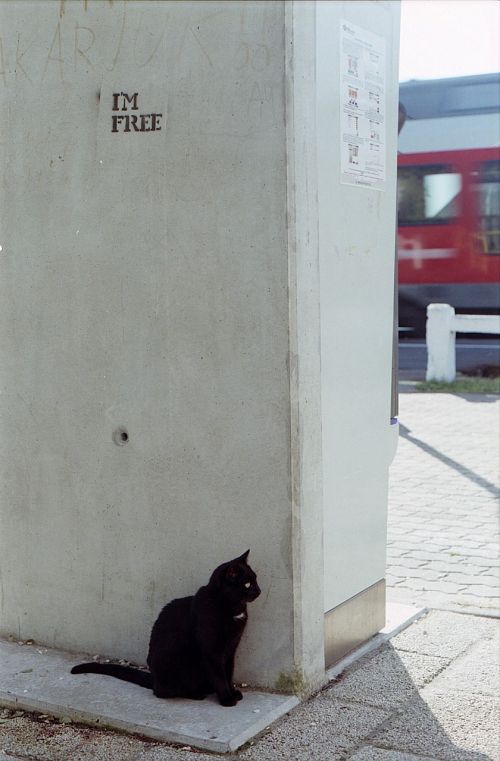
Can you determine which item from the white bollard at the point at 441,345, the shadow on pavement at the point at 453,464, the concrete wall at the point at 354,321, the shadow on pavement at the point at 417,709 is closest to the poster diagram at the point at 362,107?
the concrete wall at the point at 354,321

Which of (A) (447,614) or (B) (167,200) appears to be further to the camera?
(A) (447,614)

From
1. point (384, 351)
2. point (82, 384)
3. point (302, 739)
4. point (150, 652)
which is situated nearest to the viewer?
point (302, 739)

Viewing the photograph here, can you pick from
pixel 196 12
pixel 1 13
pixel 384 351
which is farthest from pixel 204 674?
pixel 1 13

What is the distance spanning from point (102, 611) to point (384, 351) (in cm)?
158

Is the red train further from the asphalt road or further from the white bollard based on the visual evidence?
the white bollard

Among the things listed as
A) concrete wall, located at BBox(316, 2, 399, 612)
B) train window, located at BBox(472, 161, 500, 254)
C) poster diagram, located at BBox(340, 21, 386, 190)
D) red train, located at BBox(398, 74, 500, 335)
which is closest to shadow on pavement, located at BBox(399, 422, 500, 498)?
concrete wall, located at BBox(316, 2, 399, 612)

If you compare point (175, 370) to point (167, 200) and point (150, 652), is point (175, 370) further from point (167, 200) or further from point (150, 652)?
point (150, 652)

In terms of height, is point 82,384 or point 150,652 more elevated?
point 82,384

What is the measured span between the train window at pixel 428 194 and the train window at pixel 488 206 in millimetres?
427

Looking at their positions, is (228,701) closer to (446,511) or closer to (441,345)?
(446,511)

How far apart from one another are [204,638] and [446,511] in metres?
3.76

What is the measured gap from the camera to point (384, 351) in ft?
14.5

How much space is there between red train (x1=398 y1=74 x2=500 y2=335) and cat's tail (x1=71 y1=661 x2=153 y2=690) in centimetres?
1736

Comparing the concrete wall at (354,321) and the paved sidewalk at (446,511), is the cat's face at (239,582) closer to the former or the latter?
the concrete wall at (354,321)
